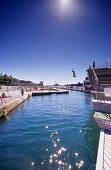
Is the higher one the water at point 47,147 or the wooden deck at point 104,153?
the wooden deck at point 104,153

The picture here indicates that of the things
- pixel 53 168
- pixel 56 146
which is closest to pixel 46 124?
pixel 56 146

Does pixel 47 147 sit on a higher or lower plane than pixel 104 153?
lower

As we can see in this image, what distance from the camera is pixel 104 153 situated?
689cm

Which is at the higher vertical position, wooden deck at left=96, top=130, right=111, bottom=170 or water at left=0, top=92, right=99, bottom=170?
wooden deck at left=96, top=130, right=111, bottom=170

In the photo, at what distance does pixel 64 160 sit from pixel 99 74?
17841mm

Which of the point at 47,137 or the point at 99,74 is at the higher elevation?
the point at 99,74

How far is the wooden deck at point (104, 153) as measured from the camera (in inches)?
233

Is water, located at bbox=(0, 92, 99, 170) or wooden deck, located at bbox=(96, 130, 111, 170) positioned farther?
water, located at bbox=(0, 92, 99, 170)

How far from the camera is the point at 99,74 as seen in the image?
24359 mm

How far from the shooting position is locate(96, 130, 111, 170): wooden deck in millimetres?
5918

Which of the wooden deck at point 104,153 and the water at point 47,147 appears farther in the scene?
the water at point 47,147

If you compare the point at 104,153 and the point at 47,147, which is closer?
the point at 104,153

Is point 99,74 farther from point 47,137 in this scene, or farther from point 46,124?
point 47,137

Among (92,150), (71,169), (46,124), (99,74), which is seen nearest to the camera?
(71,169)
